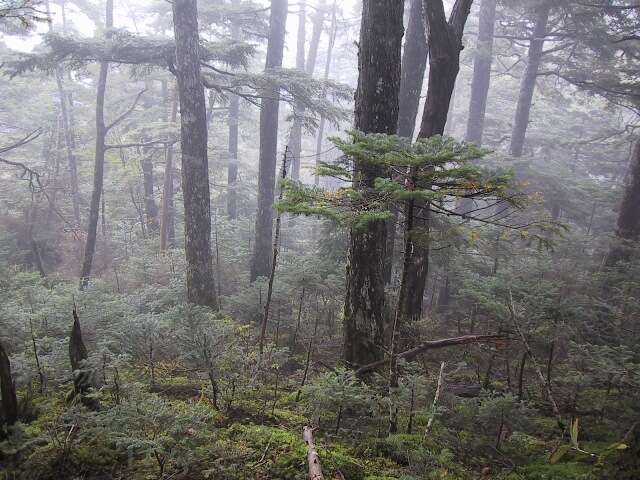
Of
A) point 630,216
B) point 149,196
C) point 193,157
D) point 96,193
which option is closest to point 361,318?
point 193,157

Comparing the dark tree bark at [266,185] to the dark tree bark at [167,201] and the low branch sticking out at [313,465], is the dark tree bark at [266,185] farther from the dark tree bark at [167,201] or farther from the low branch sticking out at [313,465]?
the low branch sticking out at [313,465]

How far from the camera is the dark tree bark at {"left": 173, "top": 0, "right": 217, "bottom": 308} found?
9977 millimetres

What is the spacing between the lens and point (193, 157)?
1012 cm

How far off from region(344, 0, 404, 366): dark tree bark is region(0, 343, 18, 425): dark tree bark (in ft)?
12.8

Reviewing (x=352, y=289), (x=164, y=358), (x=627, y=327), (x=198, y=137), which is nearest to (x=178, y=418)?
(x=352, y=289)

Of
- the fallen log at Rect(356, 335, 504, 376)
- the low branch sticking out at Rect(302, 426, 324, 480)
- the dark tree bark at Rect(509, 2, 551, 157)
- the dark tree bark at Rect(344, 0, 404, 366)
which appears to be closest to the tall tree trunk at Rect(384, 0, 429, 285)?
the dark tree bark at Rect(344, 0, 404, 366)

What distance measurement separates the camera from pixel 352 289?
572cm

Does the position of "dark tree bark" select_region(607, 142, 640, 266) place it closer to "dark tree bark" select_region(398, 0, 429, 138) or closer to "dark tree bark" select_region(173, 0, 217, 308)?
"dark tree bark" select_region(398, 0, 429, 138)

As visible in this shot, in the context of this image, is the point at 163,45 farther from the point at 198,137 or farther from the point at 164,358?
the point at 164,358

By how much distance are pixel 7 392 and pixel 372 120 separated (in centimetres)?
511

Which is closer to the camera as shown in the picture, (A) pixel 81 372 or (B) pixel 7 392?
(B) pixel 7 392

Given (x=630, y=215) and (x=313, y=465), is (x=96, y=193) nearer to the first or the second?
(x=313, y=465)

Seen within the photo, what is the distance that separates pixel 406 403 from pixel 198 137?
328 inches

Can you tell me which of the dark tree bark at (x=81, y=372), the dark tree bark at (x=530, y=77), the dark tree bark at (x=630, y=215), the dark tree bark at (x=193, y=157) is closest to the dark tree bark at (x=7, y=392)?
the dark tree bark at (x=81, y=372)
